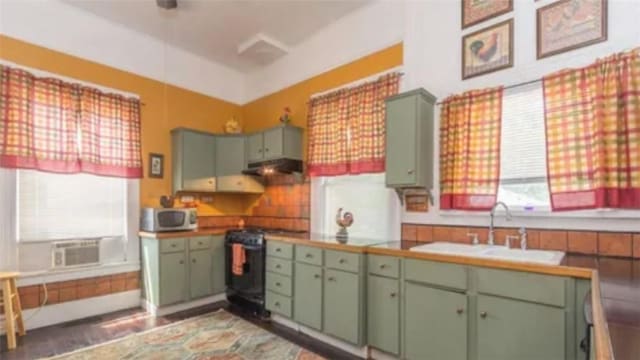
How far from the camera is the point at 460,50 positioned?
2830 mm

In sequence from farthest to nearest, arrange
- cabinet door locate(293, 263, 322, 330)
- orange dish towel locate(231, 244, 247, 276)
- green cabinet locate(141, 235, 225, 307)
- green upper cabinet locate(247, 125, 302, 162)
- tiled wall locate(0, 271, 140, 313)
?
green upper cabinet locate(247, 125, 302, 162), orange dish towel locate(231, 244, 247, 276), green cabinet locate(141, 235, 225, 307), tiled wall locate(0, 271, 140, 313), cabinet door locate(293, 263, 322, 330)

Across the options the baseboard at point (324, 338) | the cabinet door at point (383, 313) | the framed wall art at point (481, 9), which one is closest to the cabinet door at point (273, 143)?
the baseboard at point (324, 338)

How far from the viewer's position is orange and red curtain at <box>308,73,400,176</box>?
10.7ft

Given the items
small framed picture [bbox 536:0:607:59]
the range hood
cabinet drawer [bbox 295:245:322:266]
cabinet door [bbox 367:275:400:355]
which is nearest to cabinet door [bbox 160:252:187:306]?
the range hood

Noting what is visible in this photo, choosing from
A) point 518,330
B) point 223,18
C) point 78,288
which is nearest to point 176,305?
point 78,288

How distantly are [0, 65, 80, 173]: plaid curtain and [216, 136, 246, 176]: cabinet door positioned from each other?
60.7 inches

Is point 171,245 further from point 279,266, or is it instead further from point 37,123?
point 37,123

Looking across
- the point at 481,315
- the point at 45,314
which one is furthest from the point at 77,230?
the point at 481,315

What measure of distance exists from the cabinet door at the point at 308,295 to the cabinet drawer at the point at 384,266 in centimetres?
55

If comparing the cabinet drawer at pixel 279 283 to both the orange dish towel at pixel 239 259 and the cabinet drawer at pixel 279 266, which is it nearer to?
the cabinet drawer at pixel 279 266

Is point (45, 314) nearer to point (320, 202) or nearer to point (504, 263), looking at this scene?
point (320, 202)

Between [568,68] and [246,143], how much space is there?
343 centimetres

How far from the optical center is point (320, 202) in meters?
3.96

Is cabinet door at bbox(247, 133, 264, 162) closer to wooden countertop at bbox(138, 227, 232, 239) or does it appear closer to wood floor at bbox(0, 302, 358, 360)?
wooden countertop at bbox(138, 227, 232, 239)
